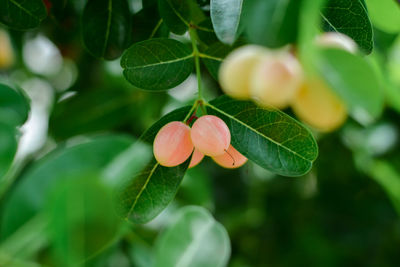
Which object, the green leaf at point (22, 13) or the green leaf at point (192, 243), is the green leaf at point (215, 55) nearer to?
the green leaf at point (22, 13)

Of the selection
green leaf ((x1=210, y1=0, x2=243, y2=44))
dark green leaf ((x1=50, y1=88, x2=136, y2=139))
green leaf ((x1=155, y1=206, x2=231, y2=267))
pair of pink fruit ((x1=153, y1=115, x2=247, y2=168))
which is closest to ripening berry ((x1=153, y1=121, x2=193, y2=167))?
pair of pink fruit ((x1=153, y1=115, x2=247, y2=168))

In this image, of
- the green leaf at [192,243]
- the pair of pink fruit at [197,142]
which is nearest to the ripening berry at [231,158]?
the pair of pink fruit at [197,142]

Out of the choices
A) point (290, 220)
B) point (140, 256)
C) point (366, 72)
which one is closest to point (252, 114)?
point (366, 72)

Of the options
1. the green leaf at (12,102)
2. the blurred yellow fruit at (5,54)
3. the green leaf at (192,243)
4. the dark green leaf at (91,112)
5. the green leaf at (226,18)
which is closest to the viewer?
the green leaf at (226,18)

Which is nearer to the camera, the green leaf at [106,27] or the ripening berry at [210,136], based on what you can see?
the ripening berry at [210,136]

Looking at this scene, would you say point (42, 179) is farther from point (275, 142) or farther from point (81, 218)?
point (275, 142)

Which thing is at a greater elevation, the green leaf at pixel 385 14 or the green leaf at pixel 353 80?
the green leaf at pixel 353 80

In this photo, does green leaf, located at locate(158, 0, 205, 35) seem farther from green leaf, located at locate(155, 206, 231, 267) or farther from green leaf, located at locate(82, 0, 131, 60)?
green leaf, located at locate(155, 206, 231, 267)

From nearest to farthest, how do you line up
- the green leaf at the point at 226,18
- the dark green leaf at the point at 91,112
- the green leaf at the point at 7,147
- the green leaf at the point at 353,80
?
the green leaf at the point at 353,80, the green leaf at the point at 226,18, the green leaf at the point at 7,147, the dark green leaf at the point at 91,112
